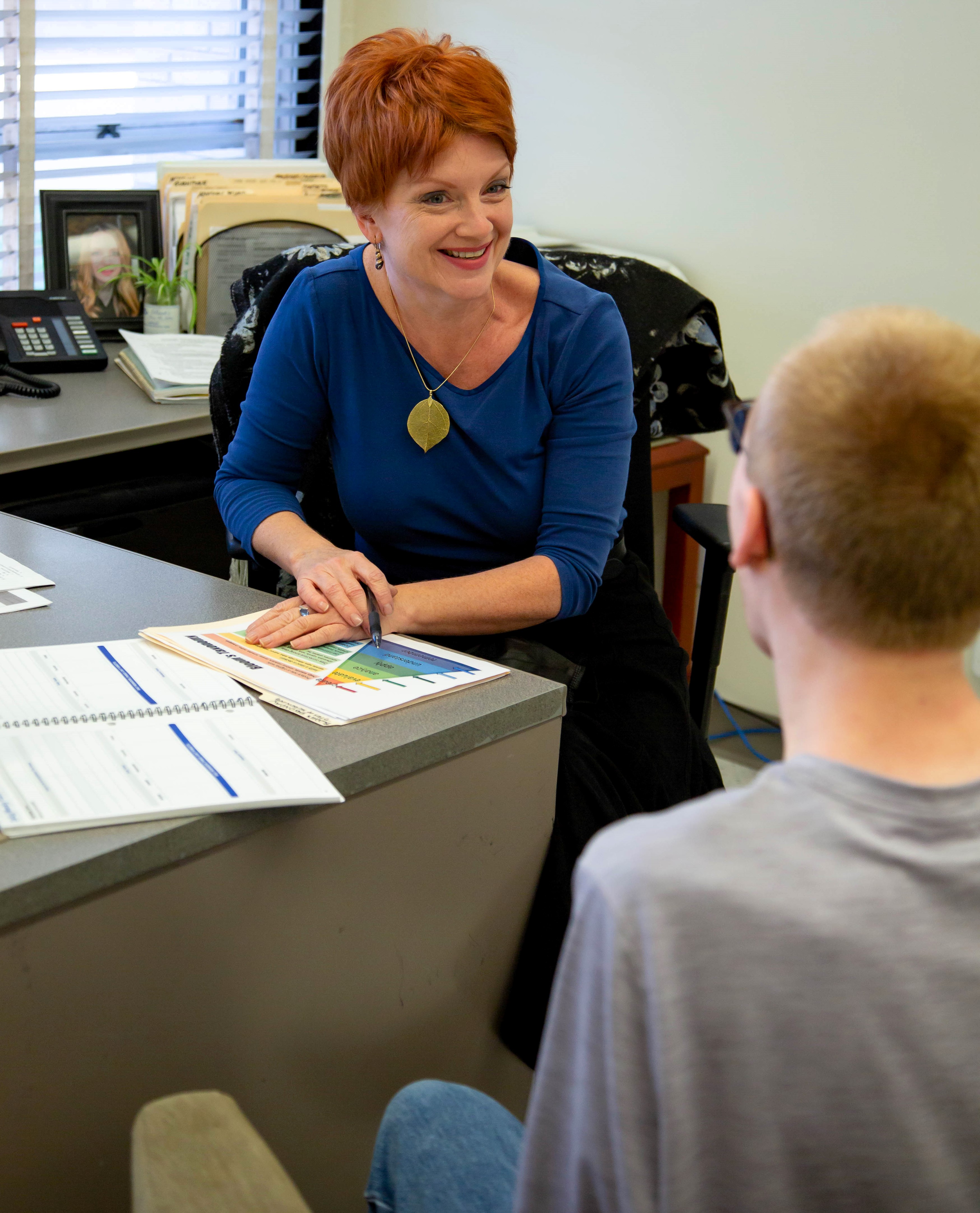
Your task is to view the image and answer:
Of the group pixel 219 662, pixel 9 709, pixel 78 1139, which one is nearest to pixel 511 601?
pixel 219 662

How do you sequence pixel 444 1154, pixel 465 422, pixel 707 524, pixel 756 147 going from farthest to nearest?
pixel 756 147, pixel 707 524, pixel 465 422, pixel 444 1154

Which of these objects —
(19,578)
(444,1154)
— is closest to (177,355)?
(19,578)

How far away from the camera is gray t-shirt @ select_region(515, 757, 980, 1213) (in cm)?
52

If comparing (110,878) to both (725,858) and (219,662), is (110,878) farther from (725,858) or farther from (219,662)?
(725,858)

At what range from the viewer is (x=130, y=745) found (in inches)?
38.2

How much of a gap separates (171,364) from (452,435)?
96cm

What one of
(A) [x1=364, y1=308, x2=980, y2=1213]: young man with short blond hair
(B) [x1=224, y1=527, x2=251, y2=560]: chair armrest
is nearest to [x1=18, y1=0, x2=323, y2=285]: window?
(B) [x1=224, y1=527, x2=251, y2=560]: chair armrest

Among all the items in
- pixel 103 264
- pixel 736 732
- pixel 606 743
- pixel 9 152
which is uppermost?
pixel 9 152

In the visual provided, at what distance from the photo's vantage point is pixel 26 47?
8.25ft

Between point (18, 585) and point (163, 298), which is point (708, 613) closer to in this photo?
point (18, 585)

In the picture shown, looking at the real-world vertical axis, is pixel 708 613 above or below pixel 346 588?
below

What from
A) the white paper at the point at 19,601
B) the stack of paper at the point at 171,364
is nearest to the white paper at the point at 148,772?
the white paper at the point at 19,601

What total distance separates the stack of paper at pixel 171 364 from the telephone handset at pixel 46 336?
0.24 feet

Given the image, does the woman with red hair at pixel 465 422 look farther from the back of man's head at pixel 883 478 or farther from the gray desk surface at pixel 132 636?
the back of man's head at pixel 883 478
